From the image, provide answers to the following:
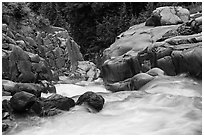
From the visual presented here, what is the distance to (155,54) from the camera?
409 inches

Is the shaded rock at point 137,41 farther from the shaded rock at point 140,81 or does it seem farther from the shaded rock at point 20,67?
the shaded rock at point 20,67

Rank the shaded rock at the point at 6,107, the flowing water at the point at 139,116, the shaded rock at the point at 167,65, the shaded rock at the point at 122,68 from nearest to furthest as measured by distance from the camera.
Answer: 1. the flowing water at the point at 139,116
2. the shaded rock at the point at 6,107
3. the shaded rock at the point at 167,65
4. the shaded rock at the point at 122,68

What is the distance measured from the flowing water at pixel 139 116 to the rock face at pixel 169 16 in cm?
529

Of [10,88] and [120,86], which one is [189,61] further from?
[10,88]

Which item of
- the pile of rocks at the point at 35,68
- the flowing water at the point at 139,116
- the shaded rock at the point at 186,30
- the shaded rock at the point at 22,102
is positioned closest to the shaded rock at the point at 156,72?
the flowing water at the point at 139,116

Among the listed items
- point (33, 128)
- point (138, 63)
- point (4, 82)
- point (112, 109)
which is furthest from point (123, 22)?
point (33, 128)

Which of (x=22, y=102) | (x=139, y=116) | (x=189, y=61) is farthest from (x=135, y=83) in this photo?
(x=22, y=102)

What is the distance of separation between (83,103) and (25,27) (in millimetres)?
8776

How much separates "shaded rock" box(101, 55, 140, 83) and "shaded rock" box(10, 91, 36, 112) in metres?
4.70

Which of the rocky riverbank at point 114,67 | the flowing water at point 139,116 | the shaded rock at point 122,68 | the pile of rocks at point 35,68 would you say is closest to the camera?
the flowing water at point 139,116

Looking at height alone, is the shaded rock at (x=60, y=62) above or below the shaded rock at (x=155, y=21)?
below

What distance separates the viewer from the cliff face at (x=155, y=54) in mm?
9309

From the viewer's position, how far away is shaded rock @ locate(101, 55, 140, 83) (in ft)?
36.7

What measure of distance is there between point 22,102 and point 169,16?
28.3 ft
